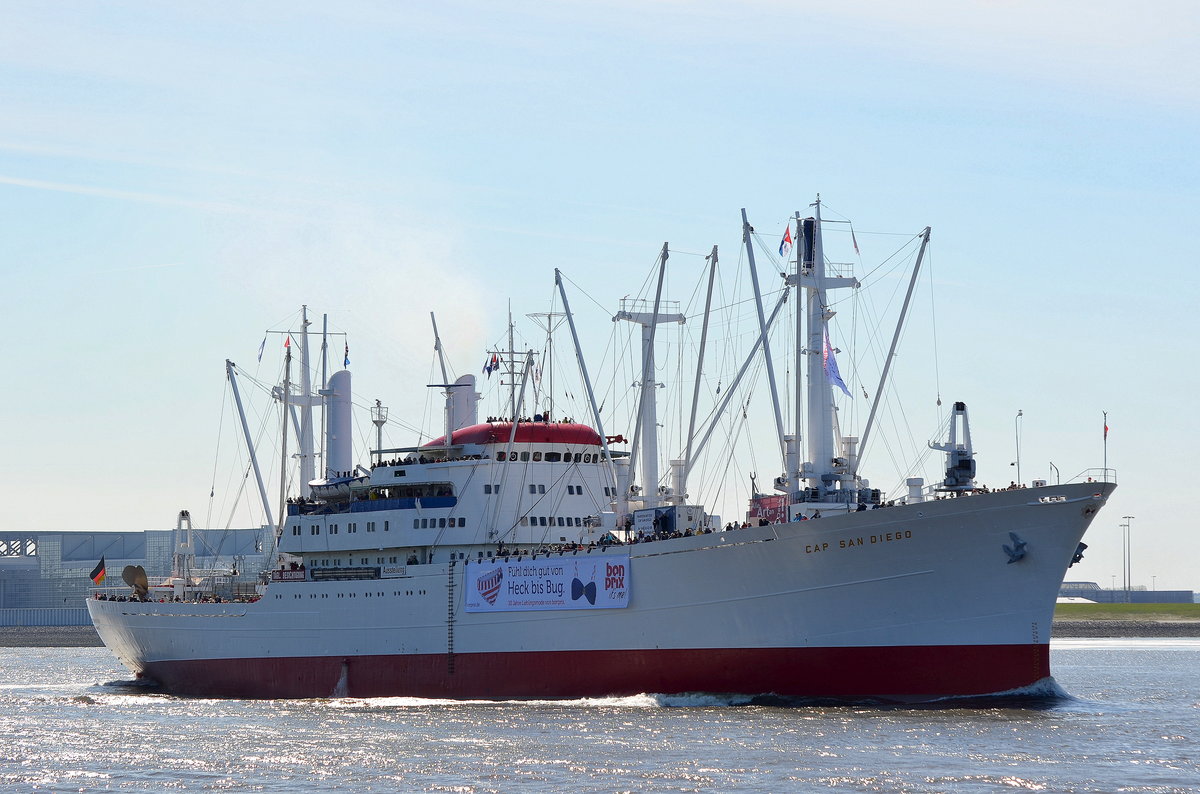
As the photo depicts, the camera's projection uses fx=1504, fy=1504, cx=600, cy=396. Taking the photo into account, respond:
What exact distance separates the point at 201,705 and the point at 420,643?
798 centimetres

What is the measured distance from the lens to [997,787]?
2686 centimetres

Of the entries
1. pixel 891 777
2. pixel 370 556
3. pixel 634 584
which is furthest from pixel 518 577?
pixel 891 777

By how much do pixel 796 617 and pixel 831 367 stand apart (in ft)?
24.0

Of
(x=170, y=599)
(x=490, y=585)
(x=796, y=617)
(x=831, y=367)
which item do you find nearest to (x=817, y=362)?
(x=831, y=367)

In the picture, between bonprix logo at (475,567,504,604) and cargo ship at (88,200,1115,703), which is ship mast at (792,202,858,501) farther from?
bonprix logo at (475,567,504,604)

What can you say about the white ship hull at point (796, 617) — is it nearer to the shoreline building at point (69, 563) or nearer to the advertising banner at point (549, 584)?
the advertising banner at point (549, 584)

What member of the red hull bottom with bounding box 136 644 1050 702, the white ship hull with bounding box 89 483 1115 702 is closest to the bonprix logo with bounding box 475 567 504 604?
the white ship hull with bounding box 89 483 1115 702

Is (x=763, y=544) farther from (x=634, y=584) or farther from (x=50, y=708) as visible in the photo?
(x=50, y=708)

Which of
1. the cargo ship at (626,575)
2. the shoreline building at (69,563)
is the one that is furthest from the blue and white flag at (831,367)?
the shoreline building at (69,563)

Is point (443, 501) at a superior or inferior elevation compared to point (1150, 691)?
superior

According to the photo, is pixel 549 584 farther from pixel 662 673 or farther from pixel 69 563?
pixel 69 563

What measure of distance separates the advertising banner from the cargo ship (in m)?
0.07

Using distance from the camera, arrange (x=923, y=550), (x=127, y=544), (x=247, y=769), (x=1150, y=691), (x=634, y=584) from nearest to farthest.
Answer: (x=247, y=769) → (x=923, y=550) → (x=634, y=584) → (x=1150, y=691) → (x=127, y=544)

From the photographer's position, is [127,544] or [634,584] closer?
[634,584]
